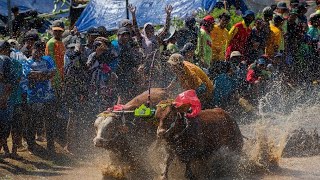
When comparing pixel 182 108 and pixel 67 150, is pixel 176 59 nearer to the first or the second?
pixel 182 108

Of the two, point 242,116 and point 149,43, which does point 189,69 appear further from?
point 242,116

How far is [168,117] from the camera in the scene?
779cm

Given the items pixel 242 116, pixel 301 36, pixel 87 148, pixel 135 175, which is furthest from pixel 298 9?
pixel 135 175

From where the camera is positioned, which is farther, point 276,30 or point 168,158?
point 276,30

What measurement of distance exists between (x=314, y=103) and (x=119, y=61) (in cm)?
466

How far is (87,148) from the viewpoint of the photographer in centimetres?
1034

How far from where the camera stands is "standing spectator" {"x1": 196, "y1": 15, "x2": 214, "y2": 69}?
39.3 ft

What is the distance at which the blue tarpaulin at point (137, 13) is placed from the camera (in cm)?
1691

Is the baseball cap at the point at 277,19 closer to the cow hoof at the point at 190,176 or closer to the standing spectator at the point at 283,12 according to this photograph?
the standing spectator at the point at 283,12

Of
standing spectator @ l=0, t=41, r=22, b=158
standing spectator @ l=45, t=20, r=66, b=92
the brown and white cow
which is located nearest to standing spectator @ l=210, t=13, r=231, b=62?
standing spectator @ l=45, t=20, r=66, b=92

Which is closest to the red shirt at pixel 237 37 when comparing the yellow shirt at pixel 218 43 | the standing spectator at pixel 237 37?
the standing spectator at pixel 237 37

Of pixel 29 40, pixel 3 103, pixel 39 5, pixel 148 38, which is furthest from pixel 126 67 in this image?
pixel 39 5

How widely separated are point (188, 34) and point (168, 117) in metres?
5.20

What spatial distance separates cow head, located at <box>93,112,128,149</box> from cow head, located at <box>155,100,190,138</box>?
606 millimetres
